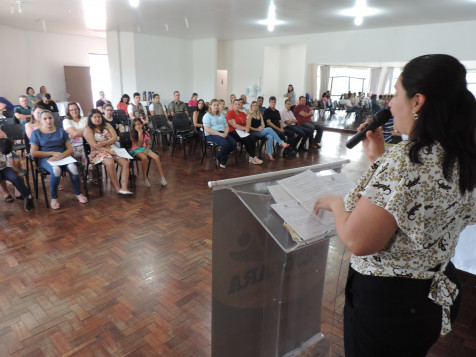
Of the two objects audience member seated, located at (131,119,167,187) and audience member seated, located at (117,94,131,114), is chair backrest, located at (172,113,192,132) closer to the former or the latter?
audience member seated, located at (131,119,167,187)

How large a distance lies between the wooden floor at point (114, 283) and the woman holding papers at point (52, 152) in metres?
0.23

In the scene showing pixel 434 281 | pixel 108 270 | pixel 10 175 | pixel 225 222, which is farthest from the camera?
pixel 10 175

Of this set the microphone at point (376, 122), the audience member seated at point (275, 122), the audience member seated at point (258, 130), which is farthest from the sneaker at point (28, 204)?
the audience member seated at point (275, 122)

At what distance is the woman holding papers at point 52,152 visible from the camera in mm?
3811

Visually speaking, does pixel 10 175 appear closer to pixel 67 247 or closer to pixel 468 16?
pixel 67 247

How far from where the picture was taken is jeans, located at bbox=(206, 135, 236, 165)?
227 inches

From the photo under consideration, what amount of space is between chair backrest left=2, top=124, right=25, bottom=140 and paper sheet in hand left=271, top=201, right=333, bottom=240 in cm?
528

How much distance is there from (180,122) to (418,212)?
6316 mm

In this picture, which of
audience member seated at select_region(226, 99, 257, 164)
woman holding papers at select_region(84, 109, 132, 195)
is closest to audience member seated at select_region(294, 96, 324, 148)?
audience member seated at select_region(226, 99, 257, 164)

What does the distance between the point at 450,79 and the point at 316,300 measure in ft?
4.41

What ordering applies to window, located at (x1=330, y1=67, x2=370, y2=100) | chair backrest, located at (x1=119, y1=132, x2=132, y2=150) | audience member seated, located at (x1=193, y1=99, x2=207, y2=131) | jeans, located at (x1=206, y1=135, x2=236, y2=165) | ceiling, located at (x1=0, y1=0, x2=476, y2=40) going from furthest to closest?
window, located at (x1=330, y1=67, x2=370, y2=100) < audience member seated, located at (x1=193, y1=99, x2=207, y2=131) < ceiling, located at (x1=0, y1=0, x2=476, y2=40) < jeans, located at (x1=206, y1=135, x2=236, y2=165) < chair backrest, located at (x1=119, y1=132, x2=132, y2=150)

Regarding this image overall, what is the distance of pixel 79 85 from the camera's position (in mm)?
12484

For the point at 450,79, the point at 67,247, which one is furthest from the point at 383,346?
the point at 67,247

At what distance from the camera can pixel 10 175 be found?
3.66 meters
